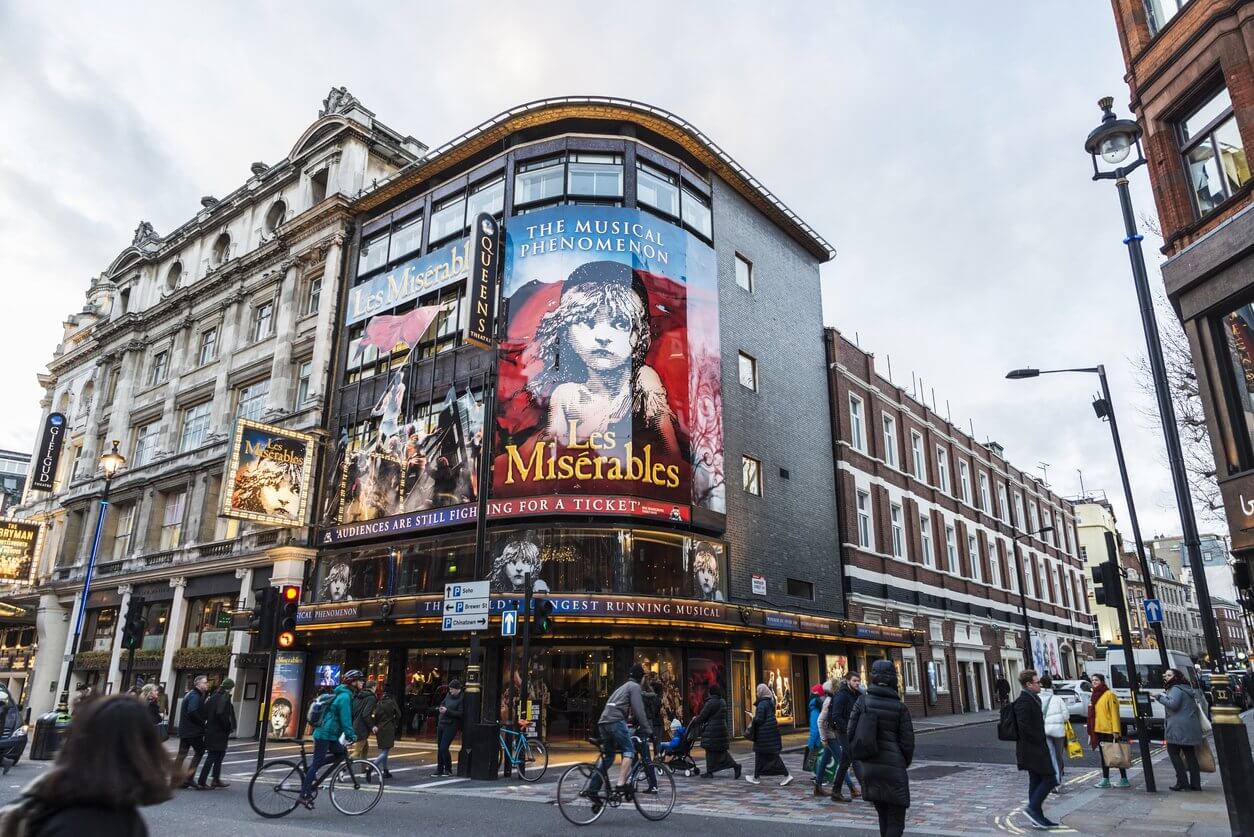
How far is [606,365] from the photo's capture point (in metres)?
22.4

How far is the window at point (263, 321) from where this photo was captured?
3316 centimetres

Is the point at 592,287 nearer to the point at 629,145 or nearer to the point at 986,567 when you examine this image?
the point at 629,145

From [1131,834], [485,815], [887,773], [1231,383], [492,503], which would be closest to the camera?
[887,773]

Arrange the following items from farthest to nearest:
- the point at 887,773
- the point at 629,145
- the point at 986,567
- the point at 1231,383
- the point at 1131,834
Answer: the point at 986,567, the point at 629,145, the point at 1231,383, the point at 1131,834, the point at 887,773

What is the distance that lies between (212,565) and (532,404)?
15458 mm

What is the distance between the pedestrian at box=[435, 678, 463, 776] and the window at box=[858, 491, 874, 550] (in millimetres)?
18858

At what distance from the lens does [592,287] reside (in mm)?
23250

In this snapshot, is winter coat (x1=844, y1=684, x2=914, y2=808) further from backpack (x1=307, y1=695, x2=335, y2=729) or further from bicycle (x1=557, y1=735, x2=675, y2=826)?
backpack (x1=307, y1=695, x2=335, y2=729)

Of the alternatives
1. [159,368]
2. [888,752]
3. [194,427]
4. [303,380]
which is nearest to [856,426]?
[303,380]

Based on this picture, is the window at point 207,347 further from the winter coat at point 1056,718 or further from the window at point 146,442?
the winter coat at point 1056,718

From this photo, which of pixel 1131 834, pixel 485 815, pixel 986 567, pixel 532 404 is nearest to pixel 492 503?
pixel 532 404

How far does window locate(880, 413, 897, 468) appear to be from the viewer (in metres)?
34.7

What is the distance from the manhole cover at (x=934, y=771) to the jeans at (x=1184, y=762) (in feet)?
12.5

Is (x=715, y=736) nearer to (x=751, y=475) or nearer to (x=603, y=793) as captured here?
Answer: (x=603, y=793)
